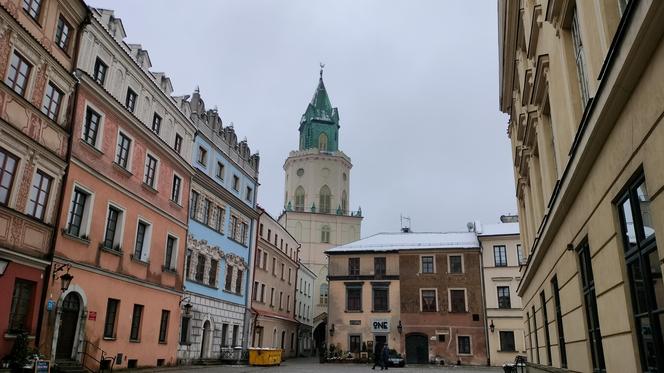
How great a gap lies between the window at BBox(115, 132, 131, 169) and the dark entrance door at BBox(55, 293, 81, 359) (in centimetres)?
604

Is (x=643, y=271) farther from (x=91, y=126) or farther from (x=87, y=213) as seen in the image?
(x=91, y=126)

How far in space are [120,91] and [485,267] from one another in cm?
3162

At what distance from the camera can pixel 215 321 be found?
100.0 ft

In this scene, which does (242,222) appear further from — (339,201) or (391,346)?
(339,201)

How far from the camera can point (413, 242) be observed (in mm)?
46281

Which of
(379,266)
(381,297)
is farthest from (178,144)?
(381,297)

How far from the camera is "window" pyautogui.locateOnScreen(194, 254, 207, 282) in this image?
2906 cm

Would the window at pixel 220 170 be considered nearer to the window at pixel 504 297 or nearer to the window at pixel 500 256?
the window at pixel 500 256

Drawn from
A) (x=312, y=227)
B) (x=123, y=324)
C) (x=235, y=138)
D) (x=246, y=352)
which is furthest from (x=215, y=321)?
(x=312, y=227)

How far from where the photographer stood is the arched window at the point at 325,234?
72325 mm

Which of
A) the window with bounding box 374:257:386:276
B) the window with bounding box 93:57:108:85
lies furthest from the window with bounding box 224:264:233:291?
the window with bounding box 374:257:386:276

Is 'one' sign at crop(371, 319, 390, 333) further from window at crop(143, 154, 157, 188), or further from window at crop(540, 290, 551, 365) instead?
window at crop(540, 290, 551, 365)

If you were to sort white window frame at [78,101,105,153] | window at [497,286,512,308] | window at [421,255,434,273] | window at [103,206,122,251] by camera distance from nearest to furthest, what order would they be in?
white window frame at [78,101,105,153] → window at [103,206,122,251] → window at [497,286,512,308] → window at [421,255,434,273]

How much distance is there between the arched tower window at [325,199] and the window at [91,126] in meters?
55.1
